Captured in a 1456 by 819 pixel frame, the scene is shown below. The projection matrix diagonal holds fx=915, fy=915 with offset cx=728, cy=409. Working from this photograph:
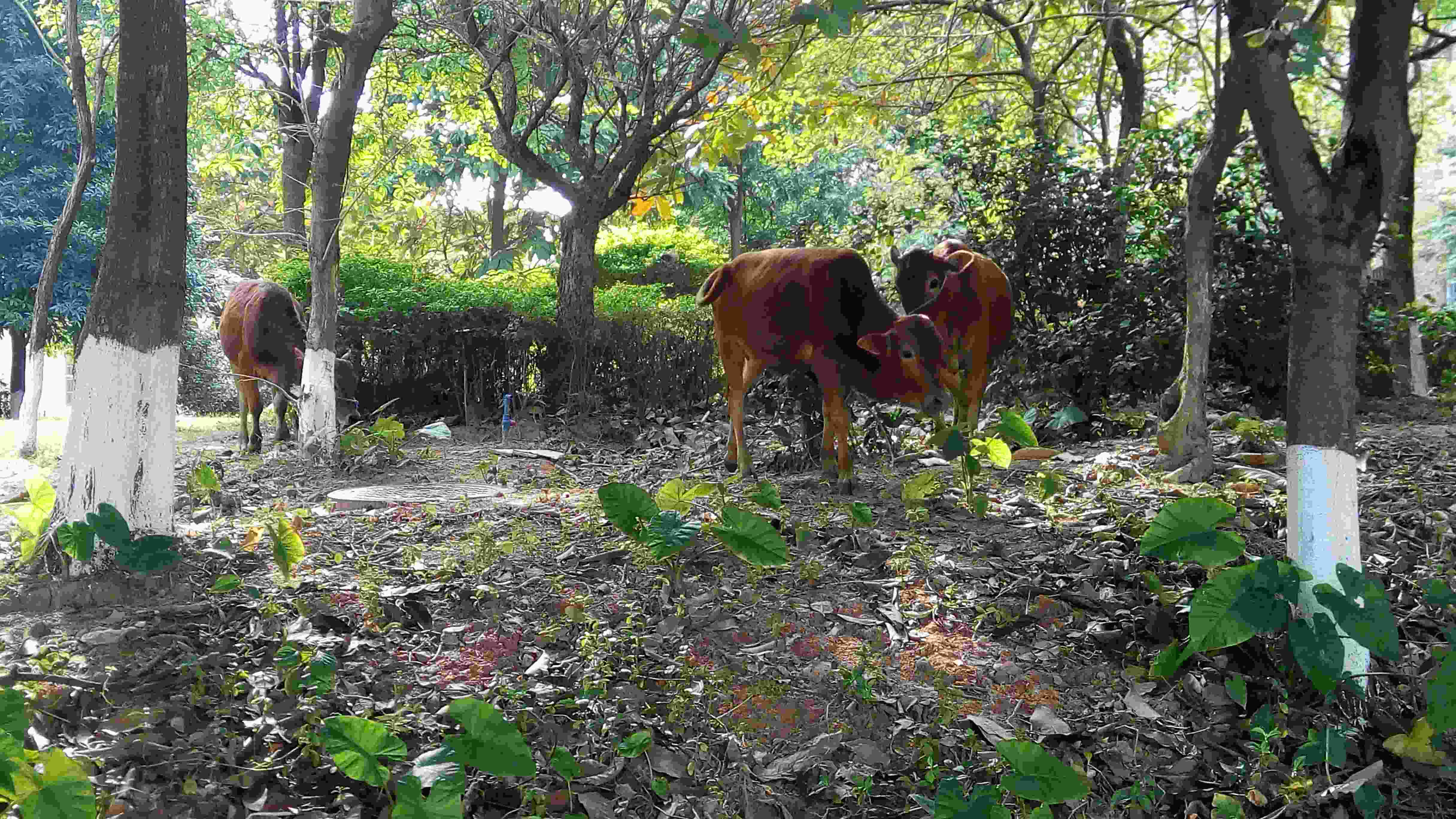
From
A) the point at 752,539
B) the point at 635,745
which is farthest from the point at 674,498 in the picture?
the point at 635,745

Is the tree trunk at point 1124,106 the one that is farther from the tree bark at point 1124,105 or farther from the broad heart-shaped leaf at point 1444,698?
the broad heart-shaped leaf at point 1444,698

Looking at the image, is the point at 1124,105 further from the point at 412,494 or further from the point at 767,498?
the point at 412,494

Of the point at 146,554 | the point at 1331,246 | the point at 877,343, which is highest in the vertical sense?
the point at 1331,246

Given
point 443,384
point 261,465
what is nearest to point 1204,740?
point 261,465


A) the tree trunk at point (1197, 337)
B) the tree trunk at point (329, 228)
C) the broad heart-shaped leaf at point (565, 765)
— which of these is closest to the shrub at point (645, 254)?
the tree trunk at point (329, 228)

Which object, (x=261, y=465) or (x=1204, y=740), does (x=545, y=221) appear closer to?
(x=261, y=465)

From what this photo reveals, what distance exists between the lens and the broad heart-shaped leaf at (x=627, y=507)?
3529 mm

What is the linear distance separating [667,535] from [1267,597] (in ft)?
6.78

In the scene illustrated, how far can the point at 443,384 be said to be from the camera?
10.0 m

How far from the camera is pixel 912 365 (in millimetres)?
4871

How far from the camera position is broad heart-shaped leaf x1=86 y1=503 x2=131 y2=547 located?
11.0ft

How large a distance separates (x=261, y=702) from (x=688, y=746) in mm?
1358

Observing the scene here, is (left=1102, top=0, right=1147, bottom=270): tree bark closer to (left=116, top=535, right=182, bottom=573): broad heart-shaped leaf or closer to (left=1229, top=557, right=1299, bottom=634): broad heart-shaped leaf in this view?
(left=1229, top=557, right=1299, bottom=634): broad heart-shaped leaf

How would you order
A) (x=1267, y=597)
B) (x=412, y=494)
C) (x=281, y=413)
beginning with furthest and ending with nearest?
(x=281, y=413)
(x=412, y=494)
(x=1267, y=597)
